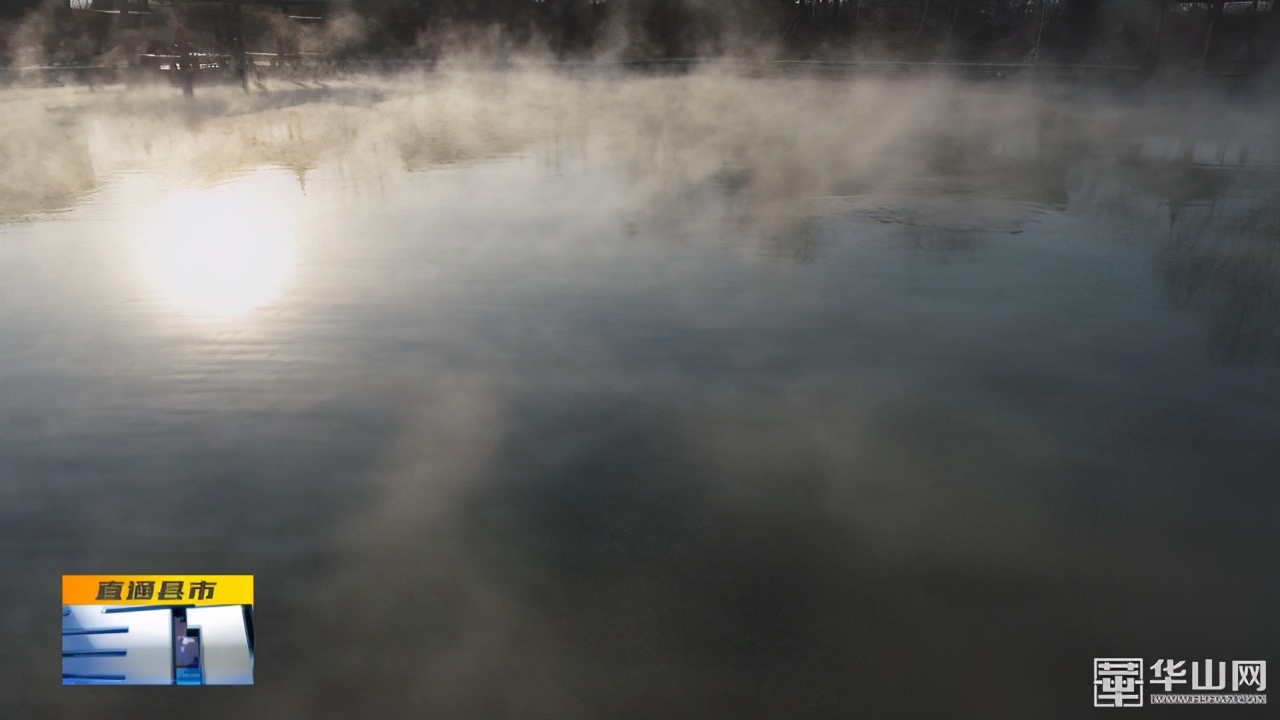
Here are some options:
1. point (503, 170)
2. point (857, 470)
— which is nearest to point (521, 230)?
point (503, 170)

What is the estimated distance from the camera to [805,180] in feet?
20.9

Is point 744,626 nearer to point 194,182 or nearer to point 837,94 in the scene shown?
point 194,182

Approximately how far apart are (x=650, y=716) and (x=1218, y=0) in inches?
556
